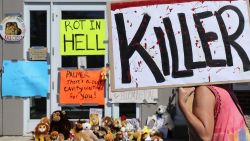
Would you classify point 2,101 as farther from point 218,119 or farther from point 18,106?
point 218,119

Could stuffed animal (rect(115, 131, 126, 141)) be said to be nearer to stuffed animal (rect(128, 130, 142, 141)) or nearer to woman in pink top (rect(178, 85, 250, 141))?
stuffed animal (rect(128, 130, 142, 141))

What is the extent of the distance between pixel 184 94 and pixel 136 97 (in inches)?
264

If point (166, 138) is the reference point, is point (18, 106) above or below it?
above

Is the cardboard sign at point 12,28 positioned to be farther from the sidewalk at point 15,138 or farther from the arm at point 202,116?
the arm at point 202,116

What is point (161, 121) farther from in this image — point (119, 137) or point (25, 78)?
point (25, 78)

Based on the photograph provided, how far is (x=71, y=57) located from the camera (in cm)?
904

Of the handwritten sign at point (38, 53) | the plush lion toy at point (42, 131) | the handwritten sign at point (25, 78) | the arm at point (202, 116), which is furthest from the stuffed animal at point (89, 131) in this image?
the arm at point (202, 116)

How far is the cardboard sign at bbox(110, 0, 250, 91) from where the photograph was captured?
2439 mm

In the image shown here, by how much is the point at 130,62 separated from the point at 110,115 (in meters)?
6.58

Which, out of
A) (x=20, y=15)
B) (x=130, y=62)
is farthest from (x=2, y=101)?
(x=130, y=62)

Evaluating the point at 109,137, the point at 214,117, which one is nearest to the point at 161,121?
the point at 109,137

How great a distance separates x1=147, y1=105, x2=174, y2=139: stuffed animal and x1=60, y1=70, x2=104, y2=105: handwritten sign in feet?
3.39

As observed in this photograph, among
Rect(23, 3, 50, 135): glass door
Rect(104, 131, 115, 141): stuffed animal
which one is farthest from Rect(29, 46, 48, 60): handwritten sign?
Rect(104, 131, 115, 141): stuffed animal

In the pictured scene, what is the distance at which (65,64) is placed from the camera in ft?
29.8
